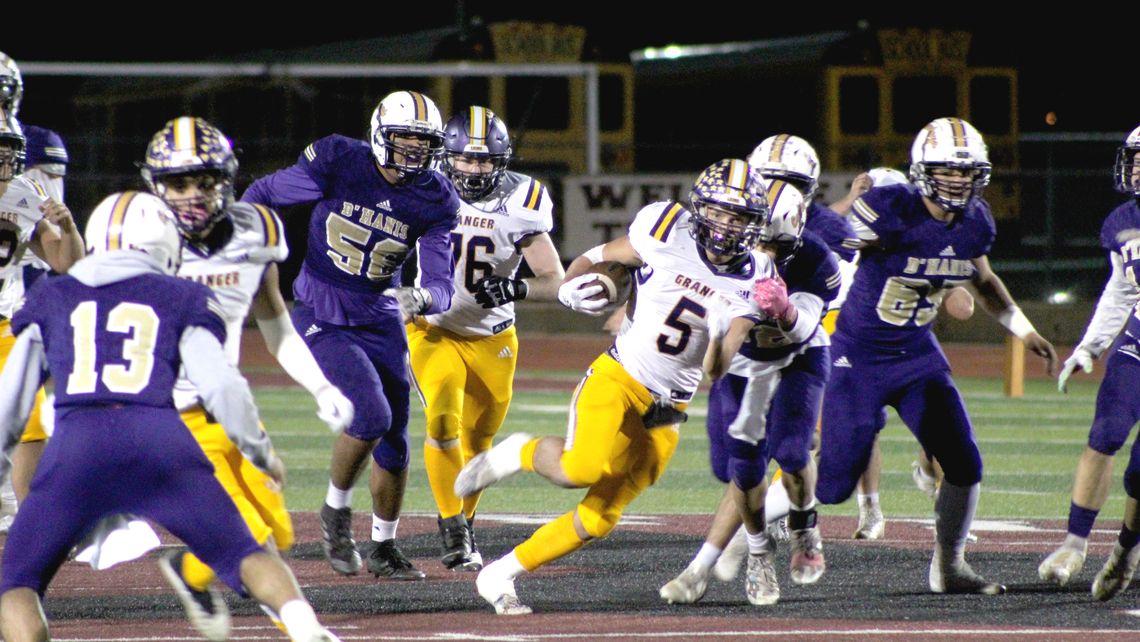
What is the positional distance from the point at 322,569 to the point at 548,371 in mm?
10057

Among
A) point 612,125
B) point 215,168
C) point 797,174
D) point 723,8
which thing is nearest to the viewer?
point 215,168

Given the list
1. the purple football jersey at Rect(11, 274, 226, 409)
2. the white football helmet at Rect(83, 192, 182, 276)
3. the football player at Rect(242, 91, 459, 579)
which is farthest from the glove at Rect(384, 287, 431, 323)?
the purple football jersey at Rect(11, 274, 226, 409)

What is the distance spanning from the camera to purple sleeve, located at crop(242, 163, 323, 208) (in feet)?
22.1

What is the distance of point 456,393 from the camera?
7289 millimetres

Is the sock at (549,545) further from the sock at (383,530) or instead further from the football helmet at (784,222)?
the football helmet at (784,222)

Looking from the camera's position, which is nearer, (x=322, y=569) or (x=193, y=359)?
(x=193, y=359)

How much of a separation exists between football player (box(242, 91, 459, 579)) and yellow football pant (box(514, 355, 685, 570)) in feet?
3.29

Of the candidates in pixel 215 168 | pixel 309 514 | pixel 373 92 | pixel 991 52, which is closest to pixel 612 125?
pixel 373 92

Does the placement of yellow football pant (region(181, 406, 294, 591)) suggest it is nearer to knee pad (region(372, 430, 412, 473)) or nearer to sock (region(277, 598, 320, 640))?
sock (region(277, 598, 320, 640))

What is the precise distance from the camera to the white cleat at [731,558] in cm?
662

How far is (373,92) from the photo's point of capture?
2056cm

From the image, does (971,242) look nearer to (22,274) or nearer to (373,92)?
(22,274)

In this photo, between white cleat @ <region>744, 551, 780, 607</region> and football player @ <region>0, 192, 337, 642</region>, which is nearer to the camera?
football player @ <region>0, 192, 337, 642</region>

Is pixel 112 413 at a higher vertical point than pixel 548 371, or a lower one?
higher
